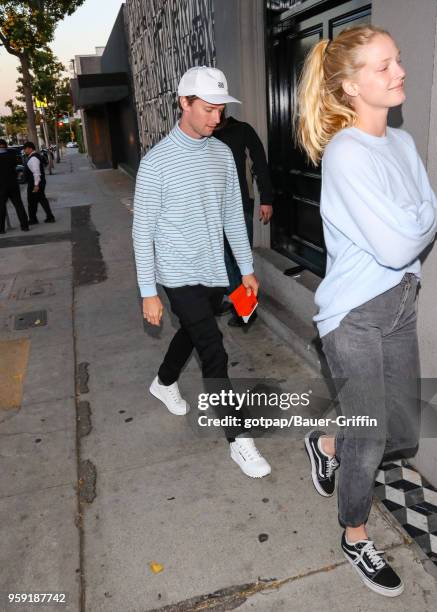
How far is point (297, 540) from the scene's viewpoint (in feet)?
8.95

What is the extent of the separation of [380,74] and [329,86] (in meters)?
0.21

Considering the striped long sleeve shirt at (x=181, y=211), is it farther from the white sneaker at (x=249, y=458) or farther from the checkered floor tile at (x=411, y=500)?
the checkered floor tile at (x=411, y=500)

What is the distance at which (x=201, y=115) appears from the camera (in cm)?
283

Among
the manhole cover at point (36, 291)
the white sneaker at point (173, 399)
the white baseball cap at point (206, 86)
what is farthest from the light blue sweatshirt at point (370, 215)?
the manhole cover at point (36, 291)

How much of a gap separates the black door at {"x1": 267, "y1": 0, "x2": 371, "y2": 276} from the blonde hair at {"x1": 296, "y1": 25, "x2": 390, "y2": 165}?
242 centimetres

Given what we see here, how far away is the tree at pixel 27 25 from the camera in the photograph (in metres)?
26.4

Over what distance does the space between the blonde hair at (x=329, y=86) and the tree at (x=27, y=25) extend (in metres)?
28.4

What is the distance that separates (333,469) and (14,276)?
6552 mm

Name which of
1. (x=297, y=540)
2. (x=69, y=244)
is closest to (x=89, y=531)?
(x=297, y=540)

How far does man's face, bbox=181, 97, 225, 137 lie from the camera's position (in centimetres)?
282

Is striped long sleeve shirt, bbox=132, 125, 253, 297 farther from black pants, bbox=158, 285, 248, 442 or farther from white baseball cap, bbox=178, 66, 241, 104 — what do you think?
white baseball cap, bbox=178, 66, 241, 104

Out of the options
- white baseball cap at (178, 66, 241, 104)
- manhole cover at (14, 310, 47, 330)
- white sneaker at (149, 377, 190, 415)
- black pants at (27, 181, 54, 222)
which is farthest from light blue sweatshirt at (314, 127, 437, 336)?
black pants at (27, 181, 54, 222)

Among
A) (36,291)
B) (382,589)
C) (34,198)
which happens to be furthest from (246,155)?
(34,198)

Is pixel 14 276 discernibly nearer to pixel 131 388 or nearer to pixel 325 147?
pixel 131 388
